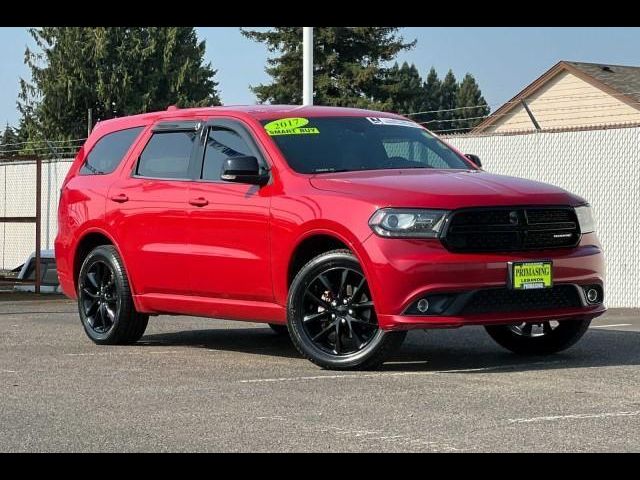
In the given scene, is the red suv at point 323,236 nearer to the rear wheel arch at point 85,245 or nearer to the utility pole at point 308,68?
the rear wheel arch at point 85,245

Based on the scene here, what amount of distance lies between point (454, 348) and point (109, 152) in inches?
132

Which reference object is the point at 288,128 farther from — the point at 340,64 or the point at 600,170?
the point at 340,64

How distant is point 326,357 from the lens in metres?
9.11

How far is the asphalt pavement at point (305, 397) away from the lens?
6.41 metres

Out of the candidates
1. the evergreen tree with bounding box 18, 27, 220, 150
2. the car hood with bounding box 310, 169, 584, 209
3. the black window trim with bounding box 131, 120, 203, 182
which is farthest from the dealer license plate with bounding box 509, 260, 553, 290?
the evergreen tree with bounding box 18, 27, 220, 150

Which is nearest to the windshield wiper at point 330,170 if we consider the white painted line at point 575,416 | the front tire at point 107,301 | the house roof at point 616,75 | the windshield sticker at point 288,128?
the windshield sticker at point 288,128

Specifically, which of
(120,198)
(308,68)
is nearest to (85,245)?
(120,198)

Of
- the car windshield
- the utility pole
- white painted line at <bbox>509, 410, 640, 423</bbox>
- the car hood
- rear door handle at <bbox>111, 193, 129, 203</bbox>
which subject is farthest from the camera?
the utility pole

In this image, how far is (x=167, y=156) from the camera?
35.4ft

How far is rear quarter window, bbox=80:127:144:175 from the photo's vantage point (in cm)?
1137

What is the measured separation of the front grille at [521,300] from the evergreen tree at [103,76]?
65521 mm

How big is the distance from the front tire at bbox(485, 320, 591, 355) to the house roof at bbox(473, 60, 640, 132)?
31.9 metres

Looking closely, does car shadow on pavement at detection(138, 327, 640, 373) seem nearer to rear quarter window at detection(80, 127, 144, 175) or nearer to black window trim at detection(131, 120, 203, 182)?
black window trim at detection(131, 120, 203, 182)

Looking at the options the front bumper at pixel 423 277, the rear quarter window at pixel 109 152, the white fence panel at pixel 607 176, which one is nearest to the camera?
the front bumper at pixel 423 277
